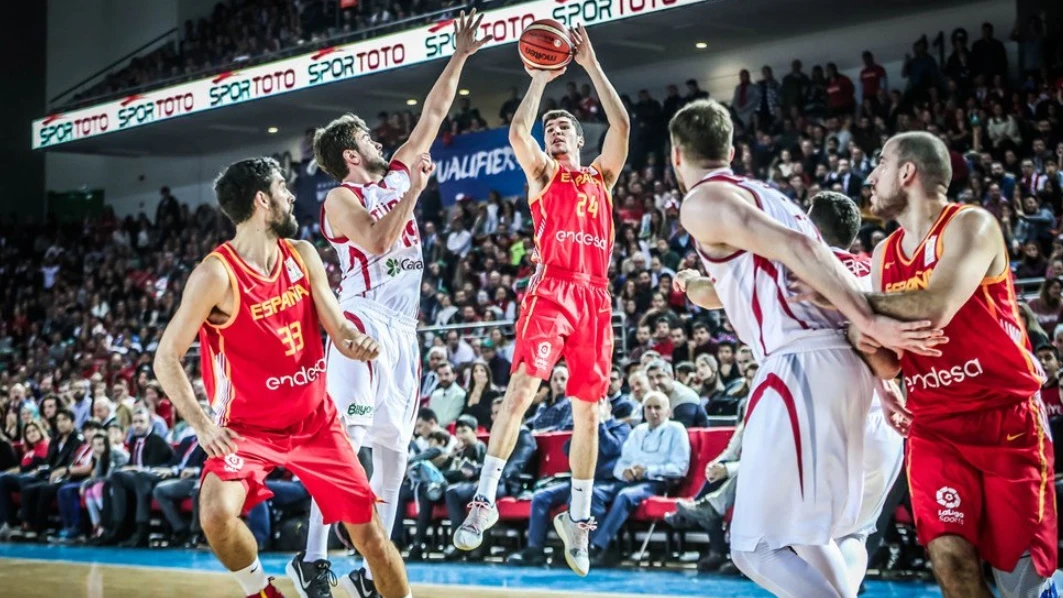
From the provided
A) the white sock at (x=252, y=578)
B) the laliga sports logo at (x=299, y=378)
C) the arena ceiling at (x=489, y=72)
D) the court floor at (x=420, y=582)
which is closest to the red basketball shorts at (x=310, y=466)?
the laliga sports logo at (x=299, y=378)

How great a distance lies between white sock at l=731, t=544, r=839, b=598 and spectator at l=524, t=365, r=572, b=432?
7.20 meters

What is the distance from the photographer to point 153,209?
1154 inches

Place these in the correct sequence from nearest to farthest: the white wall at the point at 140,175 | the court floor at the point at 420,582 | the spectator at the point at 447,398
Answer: the court floor at the point at 420,582 < the spectator at the point at 447,398 < the white wall at the point at 140,175

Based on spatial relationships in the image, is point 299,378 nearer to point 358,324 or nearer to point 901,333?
point 358,324

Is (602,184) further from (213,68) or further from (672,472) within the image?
(213,68)

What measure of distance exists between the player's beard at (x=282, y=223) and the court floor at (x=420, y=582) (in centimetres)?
342

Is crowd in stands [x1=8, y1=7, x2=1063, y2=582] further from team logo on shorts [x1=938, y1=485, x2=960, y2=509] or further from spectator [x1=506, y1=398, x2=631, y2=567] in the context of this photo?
team logo on shorts [x1=938, y1=485, x2=960, y2=509]

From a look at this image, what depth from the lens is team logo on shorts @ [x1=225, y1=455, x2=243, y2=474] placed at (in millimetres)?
5172

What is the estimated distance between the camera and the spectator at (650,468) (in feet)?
32.6

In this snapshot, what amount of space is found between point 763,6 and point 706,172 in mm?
14130

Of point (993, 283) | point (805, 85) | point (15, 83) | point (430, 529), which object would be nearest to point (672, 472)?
point (430, 529)

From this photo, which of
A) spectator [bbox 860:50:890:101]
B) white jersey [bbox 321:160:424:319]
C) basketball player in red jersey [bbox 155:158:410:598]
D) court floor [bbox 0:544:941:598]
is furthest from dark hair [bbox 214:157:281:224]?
spectator [bbox 860:50:890:101]

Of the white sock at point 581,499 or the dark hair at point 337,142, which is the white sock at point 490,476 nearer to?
the white sock at point 581,499

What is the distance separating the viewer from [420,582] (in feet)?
30.1
